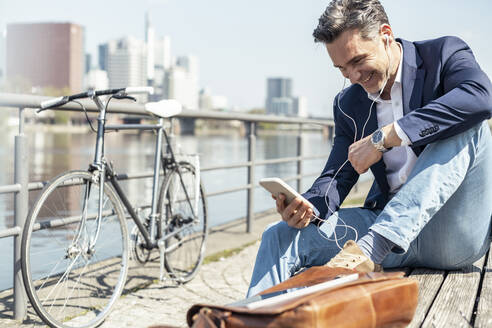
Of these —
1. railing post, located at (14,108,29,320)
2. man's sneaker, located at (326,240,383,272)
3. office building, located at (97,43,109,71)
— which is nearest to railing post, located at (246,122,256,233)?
railing post, located at (14,108,29,320)

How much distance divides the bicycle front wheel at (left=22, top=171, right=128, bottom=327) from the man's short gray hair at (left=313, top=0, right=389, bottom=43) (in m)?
1.26

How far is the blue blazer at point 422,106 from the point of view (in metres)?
1.68

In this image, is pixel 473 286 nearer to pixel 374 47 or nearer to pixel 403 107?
pixel 403 107

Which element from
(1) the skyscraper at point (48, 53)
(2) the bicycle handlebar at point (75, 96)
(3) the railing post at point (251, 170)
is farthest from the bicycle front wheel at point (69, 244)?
(1) the skyscraper at point (48, 53)

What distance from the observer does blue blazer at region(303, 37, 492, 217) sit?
168cm

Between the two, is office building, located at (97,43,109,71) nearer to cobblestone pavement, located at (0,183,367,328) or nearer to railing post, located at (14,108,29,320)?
cobblestone pavement, located at (0,183,367,328)

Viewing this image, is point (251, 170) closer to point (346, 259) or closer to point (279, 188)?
point (279, 188)

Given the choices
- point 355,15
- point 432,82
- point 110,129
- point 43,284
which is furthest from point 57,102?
point 432,82

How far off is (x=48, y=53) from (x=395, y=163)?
13755cm

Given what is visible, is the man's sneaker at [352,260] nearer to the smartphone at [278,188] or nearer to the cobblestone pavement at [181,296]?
the smartphone at [278,188]

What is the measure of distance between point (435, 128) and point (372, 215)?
1.44ft

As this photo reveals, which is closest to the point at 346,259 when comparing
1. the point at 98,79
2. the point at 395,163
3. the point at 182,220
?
the point at 395,163

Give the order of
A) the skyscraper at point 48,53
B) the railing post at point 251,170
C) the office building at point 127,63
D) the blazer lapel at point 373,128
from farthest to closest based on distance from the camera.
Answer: the office building at point 127,63 → the skyscraper at point 48,53 → the railing post at point 251,170 → the blazer lapel at point 373,128

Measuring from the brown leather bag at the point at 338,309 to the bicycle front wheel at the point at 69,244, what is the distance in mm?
1429
